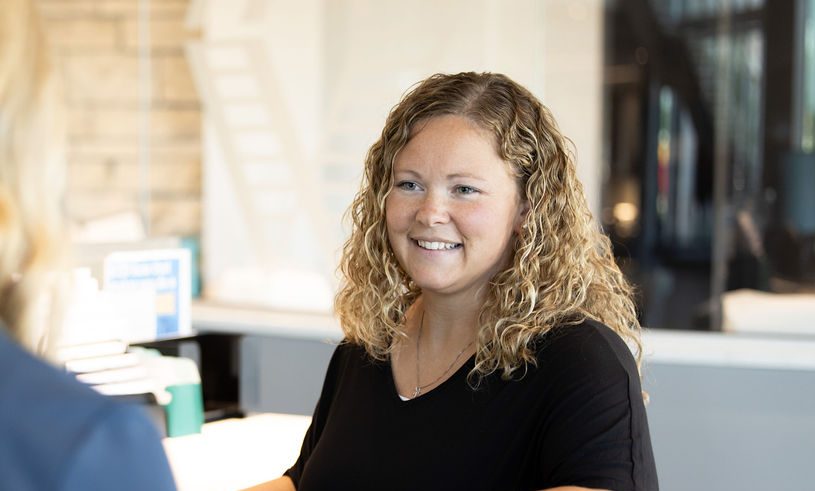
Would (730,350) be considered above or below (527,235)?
below

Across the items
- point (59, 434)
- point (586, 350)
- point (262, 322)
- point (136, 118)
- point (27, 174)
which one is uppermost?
point (136, 118)

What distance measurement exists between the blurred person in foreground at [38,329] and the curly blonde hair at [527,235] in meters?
0.87

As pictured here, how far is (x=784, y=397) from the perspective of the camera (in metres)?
3.03

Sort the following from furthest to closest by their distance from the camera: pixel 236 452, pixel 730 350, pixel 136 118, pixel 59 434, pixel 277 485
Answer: pixel 136 118 < pixel 730 350 < pixel 236 452 < pixel 277 485 < pixel 59 434

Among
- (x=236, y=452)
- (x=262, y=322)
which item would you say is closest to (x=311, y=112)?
(x=262, y=322)

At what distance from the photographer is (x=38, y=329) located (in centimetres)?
73

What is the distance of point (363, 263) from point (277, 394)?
144 centimetres

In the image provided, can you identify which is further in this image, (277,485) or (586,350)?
(277,485)

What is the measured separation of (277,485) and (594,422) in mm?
611

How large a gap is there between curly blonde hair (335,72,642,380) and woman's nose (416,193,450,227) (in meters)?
0.11

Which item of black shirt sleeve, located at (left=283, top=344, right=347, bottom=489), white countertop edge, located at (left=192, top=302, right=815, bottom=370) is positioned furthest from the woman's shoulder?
white countertop edge, located at (left=192, top=302, right=815, bottom=370)

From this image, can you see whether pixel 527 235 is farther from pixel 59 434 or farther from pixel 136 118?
pixel 136 118

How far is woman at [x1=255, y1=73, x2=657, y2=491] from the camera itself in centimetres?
142

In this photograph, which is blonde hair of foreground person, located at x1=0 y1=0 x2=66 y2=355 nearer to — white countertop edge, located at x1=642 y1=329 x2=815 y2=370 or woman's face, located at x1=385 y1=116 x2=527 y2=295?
woman's face, located at x1=385 y1=116 x2=527 y2=295
